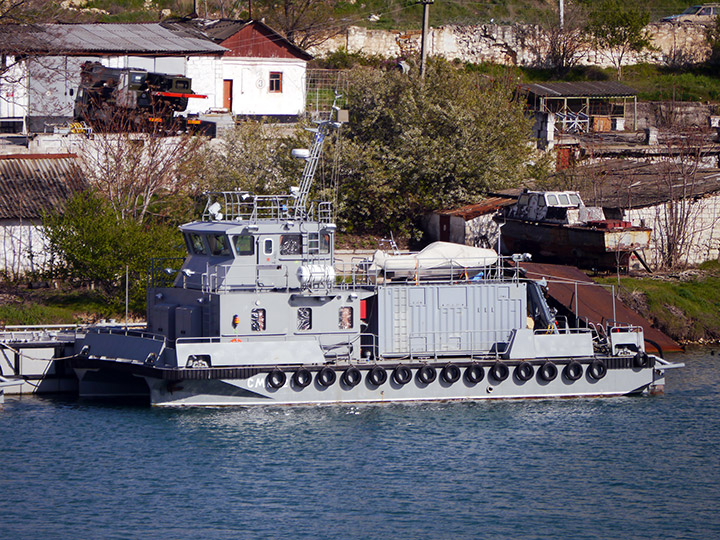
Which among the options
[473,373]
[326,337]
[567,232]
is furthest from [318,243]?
[567,232]

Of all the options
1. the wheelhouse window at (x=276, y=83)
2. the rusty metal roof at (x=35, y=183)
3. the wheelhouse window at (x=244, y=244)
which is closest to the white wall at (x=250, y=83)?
the wheelhouse window at (x=276, y=83)

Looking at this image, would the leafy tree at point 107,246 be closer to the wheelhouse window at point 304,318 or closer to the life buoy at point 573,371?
the wheelhouse window at point 304,318

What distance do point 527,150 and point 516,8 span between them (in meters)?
30.0

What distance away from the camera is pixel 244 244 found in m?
25.8

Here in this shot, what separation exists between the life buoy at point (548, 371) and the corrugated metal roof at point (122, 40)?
2797cm

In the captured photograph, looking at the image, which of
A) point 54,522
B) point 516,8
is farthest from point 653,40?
point 54,522

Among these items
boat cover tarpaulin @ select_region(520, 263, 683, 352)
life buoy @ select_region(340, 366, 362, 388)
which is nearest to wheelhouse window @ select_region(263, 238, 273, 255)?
life buoy @ select_region(340, 366, 362, 388)

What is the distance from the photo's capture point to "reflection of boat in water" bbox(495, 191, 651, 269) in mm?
37531

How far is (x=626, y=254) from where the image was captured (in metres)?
38.0

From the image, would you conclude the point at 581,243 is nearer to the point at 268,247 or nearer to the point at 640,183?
the point at 640,183

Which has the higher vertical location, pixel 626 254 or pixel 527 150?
pixel 527 150

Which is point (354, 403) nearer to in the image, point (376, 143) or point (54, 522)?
point (54, 522)

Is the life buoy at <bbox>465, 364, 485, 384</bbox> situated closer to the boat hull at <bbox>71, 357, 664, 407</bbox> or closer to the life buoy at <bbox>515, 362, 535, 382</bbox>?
the boat hull at <bbox>71, 357, 664, 407</bbox>

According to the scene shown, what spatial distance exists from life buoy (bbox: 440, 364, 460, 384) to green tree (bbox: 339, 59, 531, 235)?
677 inches
